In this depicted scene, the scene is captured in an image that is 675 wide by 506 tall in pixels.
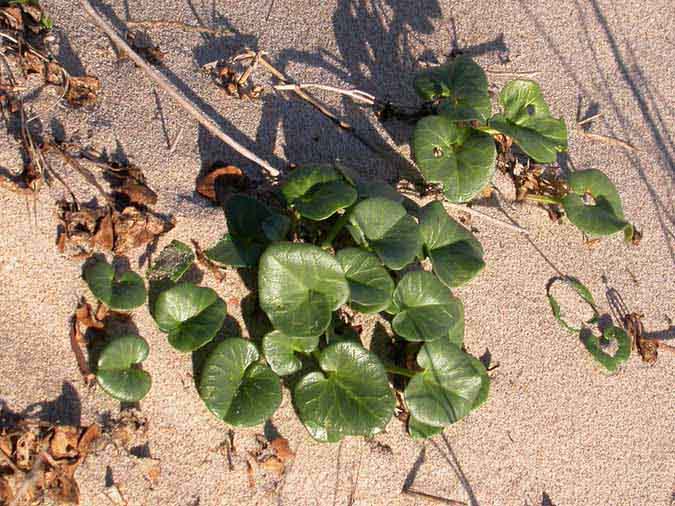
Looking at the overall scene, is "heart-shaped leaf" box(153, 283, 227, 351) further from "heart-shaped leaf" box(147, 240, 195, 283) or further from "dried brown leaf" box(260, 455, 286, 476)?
"dried brown leaf" box(260, 455, 286, 476)

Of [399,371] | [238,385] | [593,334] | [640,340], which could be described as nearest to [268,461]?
[238,385]

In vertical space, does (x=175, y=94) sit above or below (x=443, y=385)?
above

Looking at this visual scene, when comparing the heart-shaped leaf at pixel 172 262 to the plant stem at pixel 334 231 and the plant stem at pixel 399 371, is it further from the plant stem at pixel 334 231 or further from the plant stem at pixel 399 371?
the plant stem at pixel 399 371

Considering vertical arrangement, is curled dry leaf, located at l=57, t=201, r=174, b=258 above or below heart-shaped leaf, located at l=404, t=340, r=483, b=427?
above

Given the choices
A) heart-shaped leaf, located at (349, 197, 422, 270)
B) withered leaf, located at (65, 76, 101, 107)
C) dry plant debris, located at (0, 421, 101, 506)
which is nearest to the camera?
dry plant debris, located at (0, 421, 101, 506)

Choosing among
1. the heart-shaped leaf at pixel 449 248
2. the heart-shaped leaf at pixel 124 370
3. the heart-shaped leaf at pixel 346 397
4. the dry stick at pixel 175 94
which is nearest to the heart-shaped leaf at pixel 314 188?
the dry stick at pixel 175 94

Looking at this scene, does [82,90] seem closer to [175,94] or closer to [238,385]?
[175,94]

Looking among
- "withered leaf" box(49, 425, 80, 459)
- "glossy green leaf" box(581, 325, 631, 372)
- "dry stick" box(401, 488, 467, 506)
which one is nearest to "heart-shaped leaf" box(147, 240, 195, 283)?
"withered leaf" box(49, 425, 80, 459)
